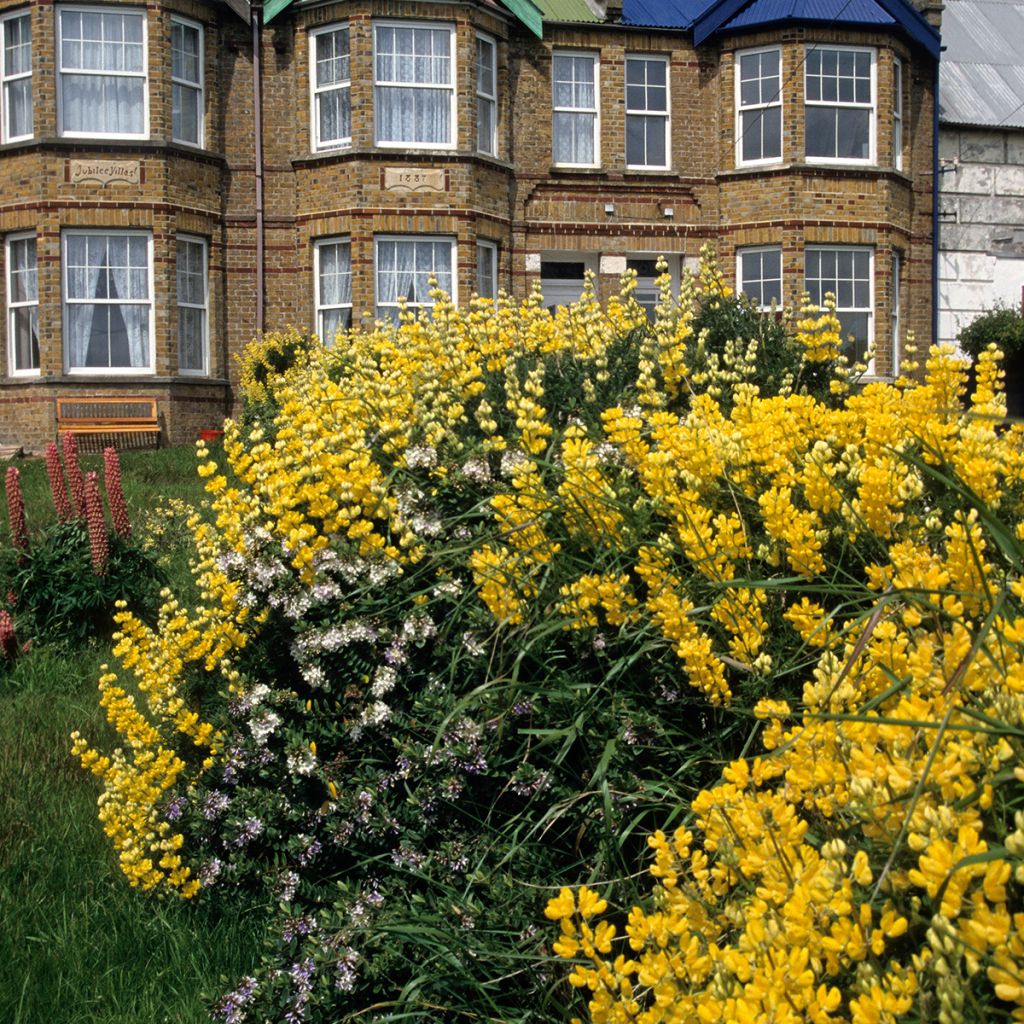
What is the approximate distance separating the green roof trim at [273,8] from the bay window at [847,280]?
9.09m

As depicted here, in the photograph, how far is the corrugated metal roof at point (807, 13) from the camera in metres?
20.0

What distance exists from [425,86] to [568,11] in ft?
11.3

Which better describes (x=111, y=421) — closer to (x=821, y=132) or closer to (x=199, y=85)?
(x=199, y=85)

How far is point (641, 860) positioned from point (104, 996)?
1.54 metres

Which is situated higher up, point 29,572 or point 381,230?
point 381,230

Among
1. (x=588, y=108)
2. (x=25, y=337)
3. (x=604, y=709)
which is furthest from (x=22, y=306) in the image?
(x=604, y=709)

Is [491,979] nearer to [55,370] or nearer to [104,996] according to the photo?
[104,996]

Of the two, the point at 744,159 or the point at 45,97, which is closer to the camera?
the point at 45,97

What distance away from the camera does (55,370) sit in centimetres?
1855

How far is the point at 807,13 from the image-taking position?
20.0m

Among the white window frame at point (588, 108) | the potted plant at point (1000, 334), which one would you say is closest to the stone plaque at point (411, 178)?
the white window frame at point (588, 108)

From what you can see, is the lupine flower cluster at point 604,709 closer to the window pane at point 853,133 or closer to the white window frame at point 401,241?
the white window frame at point 401,241

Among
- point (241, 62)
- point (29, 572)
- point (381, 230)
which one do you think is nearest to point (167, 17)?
point (241, 62)

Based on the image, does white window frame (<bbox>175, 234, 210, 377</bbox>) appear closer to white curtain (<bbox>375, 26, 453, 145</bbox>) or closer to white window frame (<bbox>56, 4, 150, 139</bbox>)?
white window frame (<bbox>56, 4, 150, 139</bbox>)
